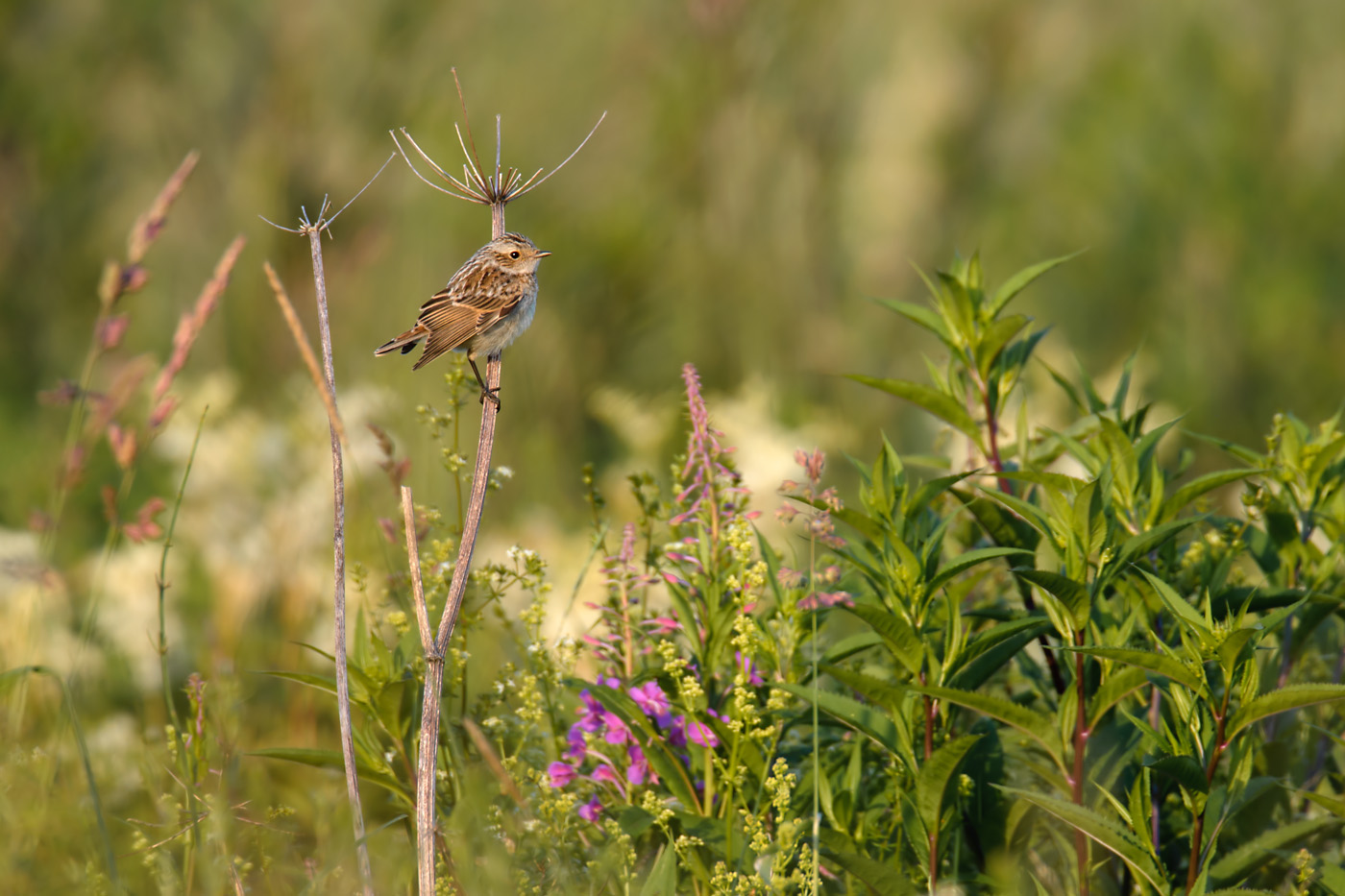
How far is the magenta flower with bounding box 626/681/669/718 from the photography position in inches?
67.6

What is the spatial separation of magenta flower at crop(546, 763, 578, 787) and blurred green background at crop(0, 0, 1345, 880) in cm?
277

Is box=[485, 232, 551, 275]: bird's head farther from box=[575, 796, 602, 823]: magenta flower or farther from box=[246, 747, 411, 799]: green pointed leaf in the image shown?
box=[575, 796, 602, 823]: magenta flower

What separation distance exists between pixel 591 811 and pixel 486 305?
2.55 feet

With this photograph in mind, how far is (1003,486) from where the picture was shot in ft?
6.35

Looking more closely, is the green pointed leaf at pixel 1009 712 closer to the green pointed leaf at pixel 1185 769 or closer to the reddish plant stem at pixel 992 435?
the green pointed leaf at pixel 1185 769

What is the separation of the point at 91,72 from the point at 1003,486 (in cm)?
611

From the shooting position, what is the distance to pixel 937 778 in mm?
1524

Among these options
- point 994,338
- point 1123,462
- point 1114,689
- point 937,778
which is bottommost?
point 937,778

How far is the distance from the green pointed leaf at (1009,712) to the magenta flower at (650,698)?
1.29ft

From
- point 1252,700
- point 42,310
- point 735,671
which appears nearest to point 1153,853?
point 1252,700

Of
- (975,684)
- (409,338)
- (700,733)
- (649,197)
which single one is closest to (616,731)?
(700,733)

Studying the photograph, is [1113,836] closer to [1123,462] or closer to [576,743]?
[1123,462]

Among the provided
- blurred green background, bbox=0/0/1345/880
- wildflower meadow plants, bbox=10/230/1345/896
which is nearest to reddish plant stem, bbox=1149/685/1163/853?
wildflower meadow plants, bbox=10/230/1345/896

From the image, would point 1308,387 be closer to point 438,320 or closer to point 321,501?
point 321,501
